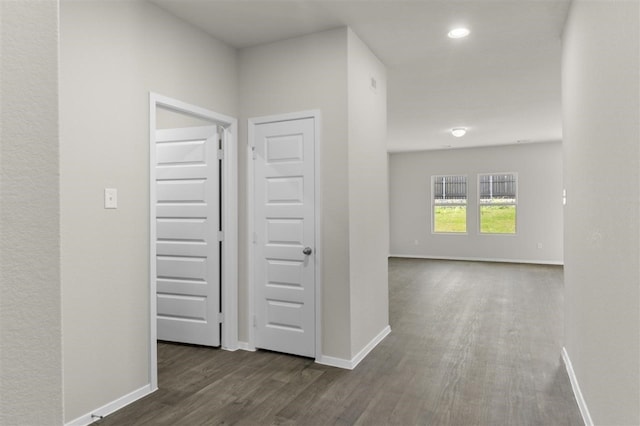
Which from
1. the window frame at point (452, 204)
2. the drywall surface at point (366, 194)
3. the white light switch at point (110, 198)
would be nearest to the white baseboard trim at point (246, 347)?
the drywall surface at point (366, 194)

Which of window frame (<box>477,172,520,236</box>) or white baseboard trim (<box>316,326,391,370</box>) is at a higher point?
window frame (<box>477,172,520,236</box>)

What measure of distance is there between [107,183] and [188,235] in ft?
4.41

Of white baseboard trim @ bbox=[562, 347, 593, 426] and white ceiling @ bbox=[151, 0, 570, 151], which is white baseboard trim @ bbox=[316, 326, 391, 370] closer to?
white baseboard trim @ bbox=[562, 347, 593, 426]

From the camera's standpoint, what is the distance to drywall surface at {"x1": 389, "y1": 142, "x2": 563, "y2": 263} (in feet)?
29.6

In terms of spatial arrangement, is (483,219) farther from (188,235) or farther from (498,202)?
(188,235)

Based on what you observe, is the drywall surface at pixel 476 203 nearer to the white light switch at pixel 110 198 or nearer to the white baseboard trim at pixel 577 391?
the white baseboard trim at pixel 577 391

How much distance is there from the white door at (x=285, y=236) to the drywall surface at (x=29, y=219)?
263 centimetres

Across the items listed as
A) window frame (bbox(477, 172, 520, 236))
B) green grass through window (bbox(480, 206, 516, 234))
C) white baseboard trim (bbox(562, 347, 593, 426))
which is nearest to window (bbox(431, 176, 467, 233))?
window frame (bbox(477, 172, 520, 236))

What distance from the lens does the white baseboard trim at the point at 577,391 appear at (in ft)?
7.68

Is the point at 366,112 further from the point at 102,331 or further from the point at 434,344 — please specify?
the point at 102,331

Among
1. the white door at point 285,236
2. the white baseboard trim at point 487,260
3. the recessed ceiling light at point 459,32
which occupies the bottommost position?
the white baseboard trim at point 487,260

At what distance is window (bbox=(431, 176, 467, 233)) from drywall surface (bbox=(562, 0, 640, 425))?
7.14 metres

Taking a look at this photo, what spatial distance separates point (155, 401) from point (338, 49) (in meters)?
2.93

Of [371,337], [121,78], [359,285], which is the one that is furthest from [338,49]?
[371,337]
